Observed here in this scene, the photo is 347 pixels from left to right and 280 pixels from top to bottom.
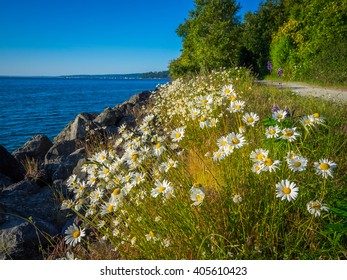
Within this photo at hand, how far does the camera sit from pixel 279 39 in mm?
20625

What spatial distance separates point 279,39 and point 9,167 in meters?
20.2

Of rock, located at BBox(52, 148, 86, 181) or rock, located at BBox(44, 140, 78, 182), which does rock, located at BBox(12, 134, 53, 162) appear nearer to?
rock, located at BBox(44, 140, 78, 182)

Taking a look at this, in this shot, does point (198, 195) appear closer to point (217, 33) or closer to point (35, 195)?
point (35, 195)

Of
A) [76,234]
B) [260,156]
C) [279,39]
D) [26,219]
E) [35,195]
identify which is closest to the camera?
[260,156]

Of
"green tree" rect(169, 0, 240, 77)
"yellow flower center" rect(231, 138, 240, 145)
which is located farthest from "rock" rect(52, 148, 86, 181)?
"green tree" rect(169, 0, 240, 77)

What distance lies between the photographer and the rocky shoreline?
3.00 metres

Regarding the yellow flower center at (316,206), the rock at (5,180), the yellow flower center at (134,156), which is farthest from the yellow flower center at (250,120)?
the rock at (5,180)

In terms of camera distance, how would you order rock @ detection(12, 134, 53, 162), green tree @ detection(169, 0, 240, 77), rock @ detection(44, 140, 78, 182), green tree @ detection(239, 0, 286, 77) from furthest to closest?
green tree @ detection(239, 0, 286, 77)
green tree @ detection(169, 0, 240, 77)
rock @ detection(12, 134, 53, 162)
rock @ detection(44, 140, 78, 182)

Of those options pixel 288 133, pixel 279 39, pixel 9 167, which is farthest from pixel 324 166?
pixel 279 39

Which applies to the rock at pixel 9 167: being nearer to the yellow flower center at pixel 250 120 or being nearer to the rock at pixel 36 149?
the rock at pixel 36 149

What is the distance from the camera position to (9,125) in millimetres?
17484

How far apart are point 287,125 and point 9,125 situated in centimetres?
1897

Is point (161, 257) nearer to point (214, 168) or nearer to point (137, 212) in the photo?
point (137, 212)

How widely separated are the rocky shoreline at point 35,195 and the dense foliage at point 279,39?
237 inches
